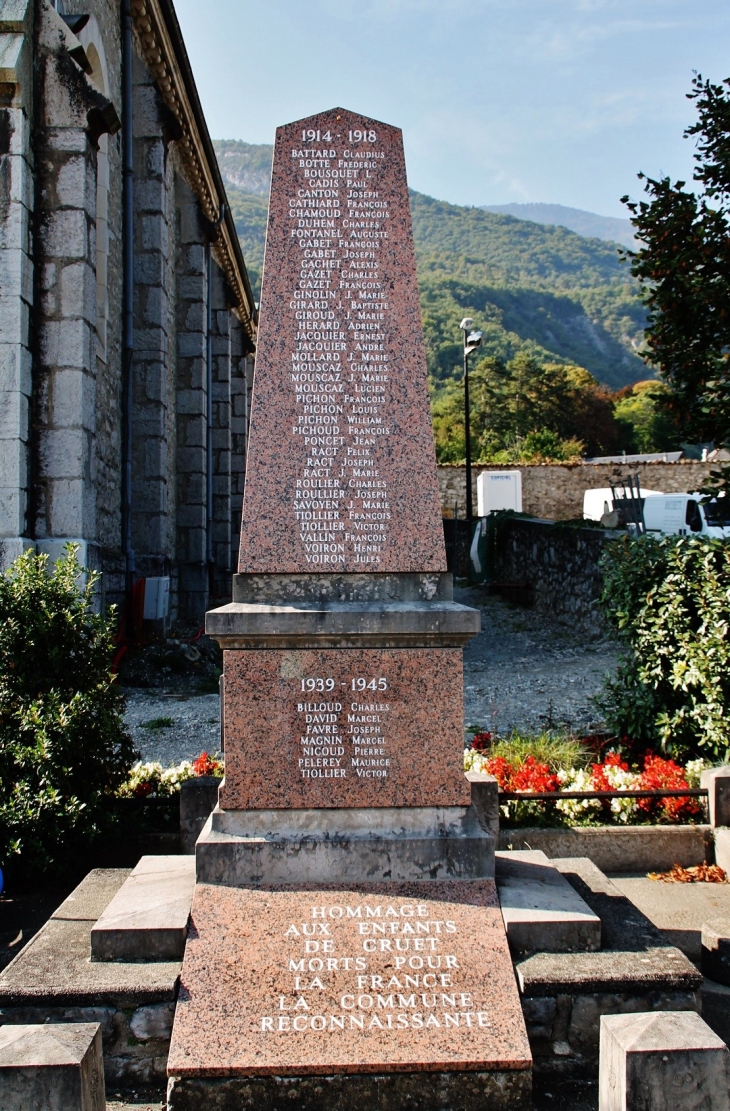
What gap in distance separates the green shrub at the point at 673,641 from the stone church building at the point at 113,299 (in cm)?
444

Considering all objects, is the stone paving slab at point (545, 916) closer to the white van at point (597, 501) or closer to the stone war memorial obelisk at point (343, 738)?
the stone war memorial obelisk at point (343, 738)

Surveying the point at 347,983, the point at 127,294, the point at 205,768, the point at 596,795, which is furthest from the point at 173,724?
the point at 127,294

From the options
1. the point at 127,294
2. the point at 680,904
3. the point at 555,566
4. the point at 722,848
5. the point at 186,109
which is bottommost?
the point at 680,904

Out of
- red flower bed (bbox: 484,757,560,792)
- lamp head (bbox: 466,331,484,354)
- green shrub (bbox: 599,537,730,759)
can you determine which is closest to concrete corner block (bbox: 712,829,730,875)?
green shrub (bbox: 599,537,730,759)

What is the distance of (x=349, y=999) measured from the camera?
309cm

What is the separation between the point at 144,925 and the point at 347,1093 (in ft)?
3.24

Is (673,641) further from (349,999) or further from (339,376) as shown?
(349,999)

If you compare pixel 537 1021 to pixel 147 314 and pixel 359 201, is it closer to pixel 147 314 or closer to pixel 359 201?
pixel 359 201

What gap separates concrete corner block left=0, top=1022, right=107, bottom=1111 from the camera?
7.43 ft

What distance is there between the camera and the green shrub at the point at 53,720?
14.1 ft

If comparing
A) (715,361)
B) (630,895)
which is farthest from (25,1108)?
(715,361)

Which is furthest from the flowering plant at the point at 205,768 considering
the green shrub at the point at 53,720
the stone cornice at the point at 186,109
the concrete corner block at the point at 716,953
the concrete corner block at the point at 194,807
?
the stone cornice at the point at 186,109

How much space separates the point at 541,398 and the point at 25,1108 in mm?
55983

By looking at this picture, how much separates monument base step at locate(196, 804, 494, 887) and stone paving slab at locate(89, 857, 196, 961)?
0.18 m
